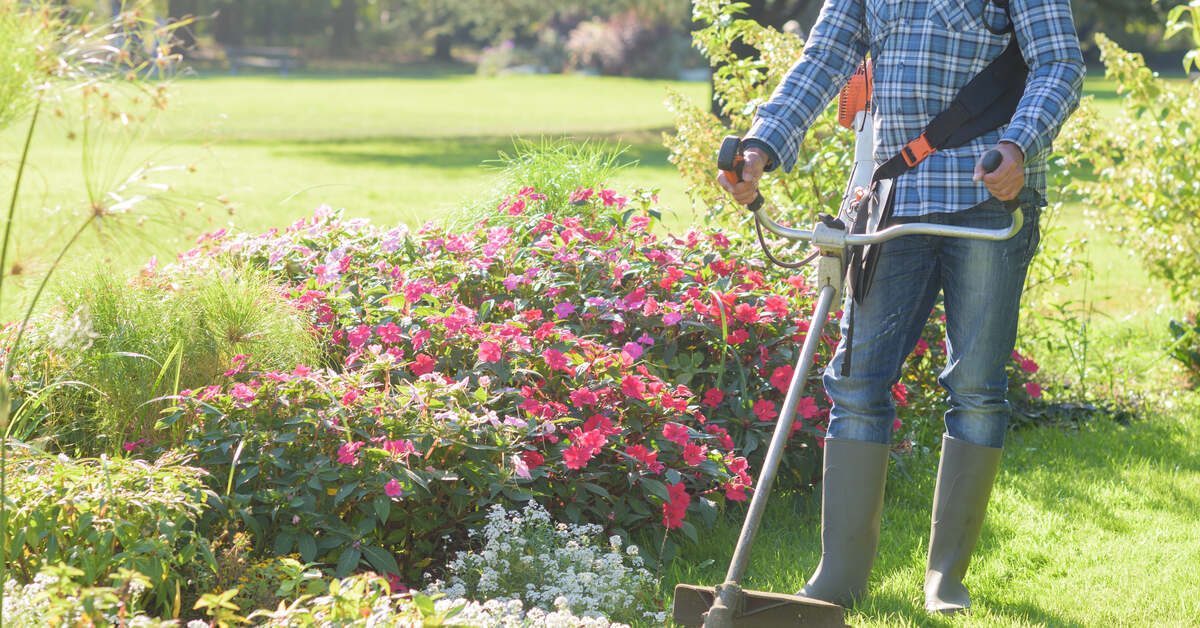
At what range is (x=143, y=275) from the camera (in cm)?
381

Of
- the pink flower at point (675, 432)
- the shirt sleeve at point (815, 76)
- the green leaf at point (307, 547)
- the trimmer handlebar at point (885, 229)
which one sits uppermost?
the shirt sleeve at point (815, 76)

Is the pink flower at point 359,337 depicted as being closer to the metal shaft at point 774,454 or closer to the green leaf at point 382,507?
the green leaf at point 382,507

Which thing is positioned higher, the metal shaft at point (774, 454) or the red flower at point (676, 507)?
the metal shaft at point (774, 454)

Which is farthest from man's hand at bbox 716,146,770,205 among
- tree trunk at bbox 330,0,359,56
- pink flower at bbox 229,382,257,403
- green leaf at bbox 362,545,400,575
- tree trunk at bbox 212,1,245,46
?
tree trunk at bbox 330,0,359,56

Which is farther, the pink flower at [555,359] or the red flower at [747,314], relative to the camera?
the red flower at [747,314]

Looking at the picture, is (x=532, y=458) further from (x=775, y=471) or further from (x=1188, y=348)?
(x=1188, y=348)

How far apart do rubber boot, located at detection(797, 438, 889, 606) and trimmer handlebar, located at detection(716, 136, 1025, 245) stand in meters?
0.56

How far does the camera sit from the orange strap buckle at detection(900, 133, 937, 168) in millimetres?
2701

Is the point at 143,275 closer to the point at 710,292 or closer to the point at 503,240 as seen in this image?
the point at 503,240

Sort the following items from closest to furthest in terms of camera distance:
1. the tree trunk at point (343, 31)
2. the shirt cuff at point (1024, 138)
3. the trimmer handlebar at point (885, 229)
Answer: the trimmer handlebar at point (885, 229) < the shirt cuff at point (1024, 138) < the tree trunk at point (343, 31)

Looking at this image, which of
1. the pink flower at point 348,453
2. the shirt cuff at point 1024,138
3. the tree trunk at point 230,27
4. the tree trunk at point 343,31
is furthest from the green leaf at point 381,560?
the tree trunk at point 343,31

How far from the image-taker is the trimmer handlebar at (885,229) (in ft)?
7.74

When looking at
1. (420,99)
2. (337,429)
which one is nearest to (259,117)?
(420,99)

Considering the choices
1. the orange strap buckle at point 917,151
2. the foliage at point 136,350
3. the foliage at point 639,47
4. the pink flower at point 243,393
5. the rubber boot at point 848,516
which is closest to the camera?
the orange strap buckle at point 917,151
